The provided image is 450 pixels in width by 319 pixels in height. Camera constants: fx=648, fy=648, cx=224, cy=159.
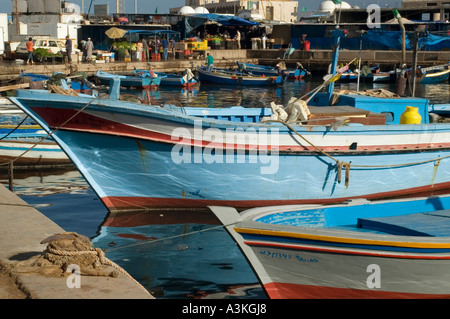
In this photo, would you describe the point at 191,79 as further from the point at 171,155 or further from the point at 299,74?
the point at 171,155

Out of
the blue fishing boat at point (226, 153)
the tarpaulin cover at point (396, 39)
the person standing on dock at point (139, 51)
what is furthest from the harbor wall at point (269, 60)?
the blue fishing boat at point (226, 153)

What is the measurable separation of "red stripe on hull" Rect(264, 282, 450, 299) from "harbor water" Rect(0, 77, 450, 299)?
106 cm

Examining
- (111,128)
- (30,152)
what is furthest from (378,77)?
(111,128)

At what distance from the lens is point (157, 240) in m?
10.6

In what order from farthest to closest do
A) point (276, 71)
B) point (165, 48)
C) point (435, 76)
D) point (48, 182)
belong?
point (165, 48), point (435, 76), point (276, 71), point (48, 182)

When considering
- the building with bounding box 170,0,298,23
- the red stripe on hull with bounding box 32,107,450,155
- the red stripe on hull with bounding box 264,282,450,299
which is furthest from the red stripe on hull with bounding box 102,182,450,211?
the building with bounding box 170,0,298,23

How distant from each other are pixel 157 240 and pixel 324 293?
3893 millimetres

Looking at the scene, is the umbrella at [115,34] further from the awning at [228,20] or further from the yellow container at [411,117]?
the yellow container at [411,117]

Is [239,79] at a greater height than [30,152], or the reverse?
[239,79]

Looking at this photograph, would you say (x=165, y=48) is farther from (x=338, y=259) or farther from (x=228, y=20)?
(x=338, y=259)

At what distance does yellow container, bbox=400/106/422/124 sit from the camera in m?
12.5

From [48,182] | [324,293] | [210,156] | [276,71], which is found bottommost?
[48,182]

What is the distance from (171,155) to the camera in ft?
36.3

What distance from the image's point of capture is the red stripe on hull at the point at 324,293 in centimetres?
726
